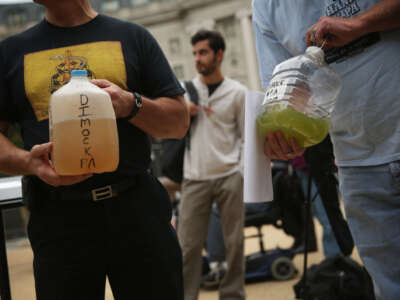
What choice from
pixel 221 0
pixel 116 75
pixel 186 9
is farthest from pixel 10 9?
pixel 116 75

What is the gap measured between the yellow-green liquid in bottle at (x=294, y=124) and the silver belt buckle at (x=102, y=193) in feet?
1.71

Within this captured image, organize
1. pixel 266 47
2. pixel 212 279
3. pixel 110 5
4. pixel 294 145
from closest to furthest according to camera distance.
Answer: pixel 294 145 → pixel 266 47 → pixel 212 279 → pixel 110 5

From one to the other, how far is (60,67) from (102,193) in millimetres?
429

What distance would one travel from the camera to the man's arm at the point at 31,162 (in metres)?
1.09

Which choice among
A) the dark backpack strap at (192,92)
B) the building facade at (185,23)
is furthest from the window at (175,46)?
the dark backpack strap at (192,92)

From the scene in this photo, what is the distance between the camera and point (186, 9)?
27.1 m

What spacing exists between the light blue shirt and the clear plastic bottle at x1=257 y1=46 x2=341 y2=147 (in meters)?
0.06

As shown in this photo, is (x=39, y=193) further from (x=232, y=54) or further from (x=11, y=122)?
(x=232, y=54)

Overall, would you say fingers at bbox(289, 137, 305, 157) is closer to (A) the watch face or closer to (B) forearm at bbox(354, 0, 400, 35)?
(B) forearm at bbox(354, 0, 400, 35)

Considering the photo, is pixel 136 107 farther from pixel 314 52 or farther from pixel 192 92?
pixel 192 92

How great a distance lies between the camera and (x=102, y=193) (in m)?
1.33

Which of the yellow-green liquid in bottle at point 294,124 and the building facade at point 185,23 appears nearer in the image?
the yellow-green liquid in bottle at point 294,124

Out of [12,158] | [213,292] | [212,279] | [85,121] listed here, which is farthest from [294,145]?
[212,279]

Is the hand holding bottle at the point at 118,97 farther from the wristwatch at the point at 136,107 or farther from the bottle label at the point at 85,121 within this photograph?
the bottle label at the point at 85,121
